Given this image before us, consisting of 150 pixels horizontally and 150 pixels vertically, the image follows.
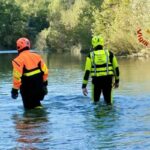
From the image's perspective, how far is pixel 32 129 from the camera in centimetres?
1133

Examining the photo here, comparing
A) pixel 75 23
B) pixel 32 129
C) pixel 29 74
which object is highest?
pixel 75 23

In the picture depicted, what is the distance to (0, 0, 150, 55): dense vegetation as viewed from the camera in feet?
190

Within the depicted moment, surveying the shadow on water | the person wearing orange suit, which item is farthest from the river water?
the person wearing orange suit

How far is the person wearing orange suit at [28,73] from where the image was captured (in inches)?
520

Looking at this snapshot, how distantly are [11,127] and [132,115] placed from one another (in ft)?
9.01

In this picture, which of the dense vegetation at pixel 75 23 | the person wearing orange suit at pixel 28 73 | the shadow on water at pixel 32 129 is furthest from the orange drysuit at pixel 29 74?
the dense vegetation at pixel 75 23

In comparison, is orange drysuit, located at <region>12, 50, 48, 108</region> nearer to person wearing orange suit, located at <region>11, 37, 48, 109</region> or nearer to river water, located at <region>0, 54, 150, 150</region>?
person wearing orange suit, located at <region>11, 37, 48, 109</region>

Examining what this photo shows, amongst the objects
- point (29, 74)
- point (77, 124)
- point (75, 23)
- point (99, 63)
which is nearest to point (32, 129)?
point (77, 124)

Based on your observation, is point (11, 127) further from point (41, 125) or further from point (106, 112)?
point (106, 112)

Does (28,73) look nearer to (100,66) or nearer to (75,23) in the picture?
(100,66)

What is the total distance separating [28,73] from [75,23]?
76.0m

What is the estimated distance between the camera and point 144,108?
13.7 meters

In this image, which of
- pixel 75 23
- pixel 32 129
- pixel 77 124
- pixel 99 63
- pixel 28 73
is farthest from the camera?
pixel 75 23

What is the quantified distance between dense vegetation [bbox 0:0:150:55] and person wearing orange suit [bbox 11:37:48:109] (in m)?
35.8
